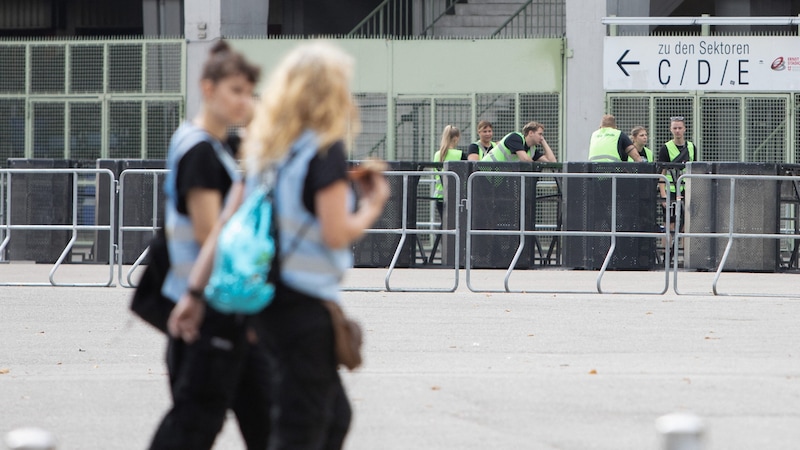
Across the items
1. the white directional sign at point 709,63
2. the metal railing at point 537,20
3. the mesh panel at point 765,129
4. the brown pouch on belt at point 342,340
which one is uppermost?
the metal railing at point 537,20

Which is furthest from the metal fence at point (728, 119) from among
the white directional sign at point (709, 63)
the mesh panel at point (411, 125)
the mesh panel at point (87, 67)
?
the mesh panel at point (87, 67)

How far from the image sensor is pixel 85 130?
24.6 metres

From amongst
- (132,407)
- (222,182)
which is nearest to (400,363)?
(132,407)

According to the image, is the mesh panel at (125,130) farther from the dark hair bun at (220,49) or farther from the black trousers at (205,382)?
the black trousers at (205,382)

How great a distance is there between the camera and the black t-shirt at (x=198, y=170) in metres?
4.34

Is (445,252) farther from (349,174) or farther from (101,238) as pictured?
(349,174)

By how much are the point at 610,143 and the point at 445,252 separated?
2.64m

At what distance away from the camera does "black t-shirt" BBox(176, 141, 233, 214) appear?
14.2 ft

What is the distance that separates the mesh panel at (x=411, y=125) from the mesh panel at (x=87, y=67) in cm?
542

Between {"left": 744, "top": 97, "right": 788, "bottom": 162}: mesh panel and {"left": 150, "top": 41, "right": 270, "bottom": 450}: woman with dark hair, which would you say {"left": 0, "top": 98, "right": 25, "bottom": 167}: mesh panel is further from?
{"left": 150, "top": 41, "right": 270, "bottom": 450}: woman with dark hair

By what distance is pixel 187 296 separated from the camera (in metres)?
4.27

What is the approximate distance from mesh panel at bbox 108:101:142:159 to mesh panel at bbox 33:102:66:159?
0.94 meters

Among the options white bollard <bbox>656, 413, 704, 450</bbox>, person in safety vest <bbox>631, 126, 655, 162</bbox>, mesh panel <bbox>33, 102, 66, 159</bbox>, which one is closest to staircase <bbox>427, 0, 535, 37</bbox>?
mesh panel <bbox>33, 102, 66, 159</bbox>

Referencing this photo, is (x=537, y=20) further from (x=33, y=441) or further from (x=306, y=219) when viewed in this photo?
(x=33, y=441)
